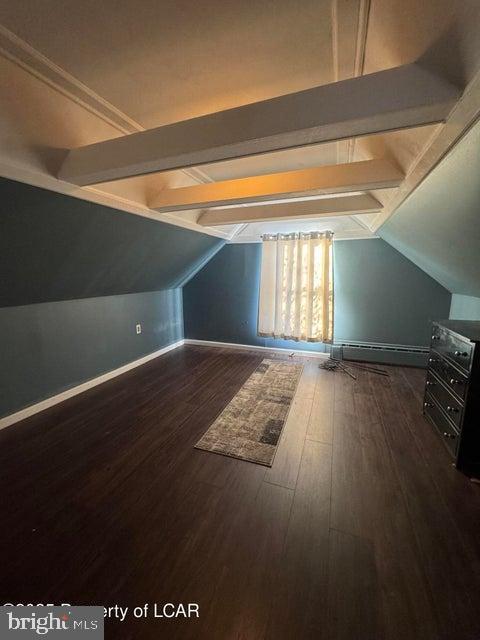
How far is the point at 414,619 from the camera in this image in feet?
3.07

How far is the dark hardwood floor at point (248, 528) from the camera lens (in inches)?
37.8

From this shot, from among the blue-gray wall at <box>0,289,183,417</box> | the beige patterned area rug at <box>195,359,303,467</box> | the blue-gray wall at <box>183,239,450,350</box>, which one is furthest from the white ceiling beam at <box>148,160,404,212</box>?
the blue-gray wall at <box>183,239,450,350</box>

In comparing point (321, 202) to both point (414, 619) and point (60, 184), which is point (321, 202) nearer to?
point (60, 184)

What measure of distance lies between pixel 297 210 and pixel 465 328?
1.77 meters

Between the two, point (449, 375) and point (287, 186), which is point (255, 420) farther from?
point (287, 186)

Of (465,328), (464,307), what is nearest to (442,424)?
(465,328)

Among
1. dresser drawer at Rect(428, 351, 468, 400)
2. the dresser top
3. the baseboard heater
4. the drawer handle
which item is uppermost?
the dresser top

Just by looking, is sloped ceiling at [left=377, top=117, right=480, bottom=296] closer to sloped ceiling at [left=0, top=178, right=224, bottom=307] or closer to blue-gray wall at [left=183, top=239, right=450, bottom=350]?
blue-gray wall at [left=183, top=239, right=450, bottom=350]

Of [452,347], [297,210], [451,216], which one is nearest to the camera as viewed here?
[451,216]

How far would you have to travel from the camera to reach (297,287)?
3723 millimetres

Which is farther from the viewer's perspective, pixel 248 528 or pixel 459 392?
pixel 459 392

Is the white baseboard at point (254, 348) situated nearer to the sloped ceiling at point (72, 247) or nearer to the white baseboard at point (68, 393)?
the white baseboard at point (68, 393)

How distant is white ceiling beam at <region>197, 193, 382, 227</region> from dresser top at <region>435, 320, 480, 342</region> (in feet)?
3.93

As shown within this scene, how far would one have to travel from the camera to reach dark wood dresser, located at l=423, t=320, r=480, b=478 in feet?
5.21
